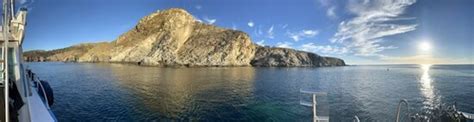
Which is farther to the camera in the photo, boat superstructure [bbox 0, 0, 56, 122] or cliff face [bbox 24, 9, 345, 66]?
cliff face [bbox 24, 9, 345, 66]

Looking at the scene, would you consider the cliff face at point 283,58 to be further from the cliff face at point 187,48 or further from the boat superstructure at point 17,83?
the boat superstructure at point 17,83

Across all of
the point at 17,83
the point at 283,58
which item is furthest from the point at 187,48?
the point at 17,83

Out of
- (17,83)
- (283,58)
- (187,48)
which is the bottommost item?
(17,83)

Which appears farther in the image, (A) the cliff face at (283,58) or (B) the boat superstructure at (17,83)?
(A) the cliff face at (283,58)

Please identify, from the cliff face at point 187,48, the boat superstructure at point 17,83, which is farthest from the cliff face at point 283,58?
the boat superstructure at point 17,83

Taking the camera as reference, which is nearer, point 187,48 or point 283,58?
point 283,58

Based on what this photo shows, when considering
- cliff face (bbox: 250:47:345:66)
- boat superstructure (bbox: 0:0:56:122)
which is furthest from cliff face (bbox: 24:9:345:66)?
boat superstructure (bbox: 0:0:56:122)

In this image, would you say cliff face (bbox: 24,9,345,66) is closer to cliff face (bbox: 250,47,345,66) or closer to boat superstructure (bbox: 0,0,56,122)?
cliff face (bbox: 250,47,345,66)

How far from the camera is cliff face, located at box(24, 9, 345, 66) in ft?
416

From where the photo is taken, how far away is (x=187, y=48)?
136 m

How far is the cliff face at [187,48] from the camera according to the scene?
126944 mm

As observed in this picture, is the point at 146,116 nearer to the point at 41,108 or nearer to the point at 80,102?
the point at 80,102

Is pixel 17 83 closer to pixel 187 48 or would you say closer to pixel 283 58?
pixel 283 58

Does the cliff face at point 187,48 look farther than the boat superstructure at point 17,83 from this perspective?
Yes
